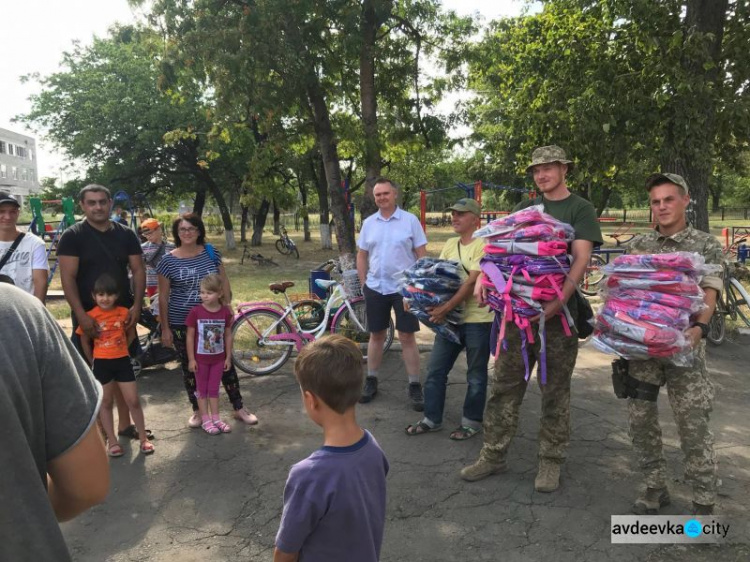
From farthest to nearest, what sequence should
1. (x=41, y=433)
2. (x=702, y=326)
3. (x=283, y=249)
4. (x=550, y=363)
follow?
1. (x=283, y=249)
2. (x=550, y=363)
3. (x=702, y=326)
4. (x=41, y=433)

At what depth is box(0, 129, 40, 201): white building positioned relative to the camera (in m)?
66.0

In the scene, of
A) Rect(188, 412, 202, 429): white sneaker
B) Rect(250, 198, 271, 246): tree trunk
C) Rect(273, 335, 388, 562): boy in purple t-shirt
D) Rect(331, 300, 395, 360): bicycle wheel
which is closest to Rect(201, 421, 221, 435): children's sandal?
Rect(188, 412, 202, 429): white sneaker

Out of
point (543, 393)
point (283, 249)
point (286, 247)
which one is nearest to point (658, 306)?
point (543, 393)

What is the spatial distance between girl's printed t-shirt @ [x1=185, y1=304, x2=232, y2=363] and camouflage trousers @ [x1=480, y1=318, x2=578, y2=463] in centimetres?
218

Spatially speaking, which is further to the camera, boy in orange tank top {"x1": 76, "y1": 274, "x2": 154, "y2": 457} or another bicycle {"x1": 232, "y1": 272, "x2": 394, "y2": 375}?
another bicycle {"x1": 232, "y1": 272, "x2": 394, "y2": 375}

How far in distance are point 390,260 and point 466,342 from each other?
1.08m

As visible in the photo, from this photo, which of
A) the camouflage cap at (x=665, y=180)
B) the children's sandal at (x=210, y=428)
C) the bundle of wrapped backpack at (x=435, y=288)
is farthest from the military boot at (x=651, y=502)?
the children's sandal at (x=210, y=428)

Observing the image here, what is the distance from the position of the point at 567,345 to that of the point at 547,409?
17.2 inches

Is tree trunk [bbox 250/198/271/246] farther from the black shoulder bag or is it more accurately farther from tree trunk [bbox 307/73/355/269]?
the black shoulder bag

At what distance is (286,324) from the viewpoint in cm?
618

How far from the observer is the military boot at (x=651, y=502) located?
10.1 feet

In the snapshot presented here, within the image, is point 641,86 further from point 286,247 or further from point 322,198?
point 322,198

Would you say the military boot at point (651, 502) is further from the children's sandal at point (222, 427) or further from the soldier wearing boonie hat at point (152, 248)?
the soldier wearing boonie hat at point (152, 248)

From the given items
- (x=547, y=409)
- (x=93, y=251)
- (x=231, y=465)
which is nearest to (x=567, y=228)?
(x=547, y=409)
